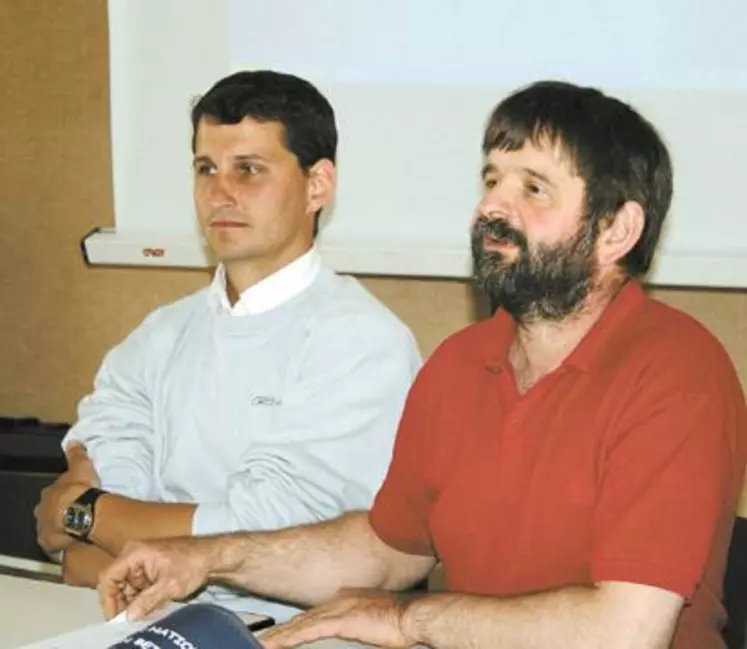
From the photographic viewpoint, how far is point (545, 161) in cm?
176

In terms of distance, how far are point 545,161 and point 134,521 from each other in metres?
0.85

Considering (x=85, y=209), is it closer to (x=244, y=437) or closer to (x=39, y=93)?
(x=39, y=93)

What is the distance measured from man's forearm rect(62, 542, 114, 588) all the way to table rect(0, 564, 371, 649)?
185 mm

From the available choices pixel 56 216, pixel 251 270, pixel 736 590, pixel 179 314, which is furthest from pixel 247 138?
pixel 56 216

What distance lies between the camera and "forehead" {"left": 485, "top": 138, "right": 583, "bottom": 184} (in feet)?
5.76

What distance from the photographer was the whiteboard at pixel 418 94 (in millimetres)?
2723

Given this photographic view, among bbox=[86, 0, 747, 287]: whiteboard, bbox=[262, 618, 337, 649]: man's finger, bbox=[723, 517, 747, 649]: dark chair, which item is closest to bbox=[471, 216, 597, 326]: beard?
bbox=[723, 517, 747, 649]: dark chair

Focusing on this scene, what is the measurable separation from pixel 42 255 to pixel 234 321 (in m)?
1.47

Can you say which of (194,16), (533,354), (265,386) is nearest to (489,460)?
(533,354)

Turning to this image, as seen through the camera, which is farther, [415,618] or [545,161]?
[545,161]

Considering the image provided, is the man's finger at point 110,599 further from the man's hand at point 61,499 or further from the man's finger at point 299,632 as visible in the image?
the man's hand at point 61,499

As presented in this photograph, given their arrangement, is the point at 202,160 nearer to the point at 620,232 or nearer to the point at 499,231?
the point at 499,231

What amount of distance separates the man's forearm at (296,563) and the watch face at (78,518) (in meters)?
0.35

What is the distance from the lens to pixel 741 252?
274 cm
